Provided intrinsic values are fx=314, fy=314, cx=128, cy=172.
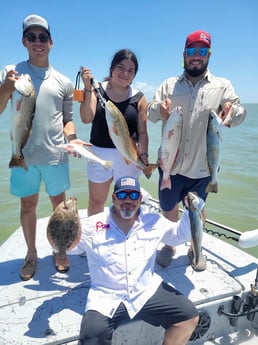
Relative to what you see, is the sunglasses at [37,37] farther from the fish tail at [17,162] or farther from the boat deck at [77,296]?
the boat deck at [77,296]

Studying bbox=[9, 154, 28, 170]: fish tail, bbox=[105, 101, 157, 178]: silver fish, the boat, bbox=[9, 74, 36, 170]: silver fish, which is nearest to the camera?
bbox=[9, 74, 36, 170]: silver fish

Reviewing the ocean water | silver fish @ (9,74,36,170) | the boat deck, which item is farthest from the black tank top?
the ocean water

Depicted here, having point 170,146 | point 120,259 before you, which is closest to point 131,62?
point 170,146

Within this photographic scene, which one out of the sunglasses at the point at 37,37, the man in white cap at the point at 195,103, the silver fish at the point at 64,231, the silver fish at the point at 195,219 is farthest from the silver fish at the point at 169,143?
the sunglasses at the point at 37,37

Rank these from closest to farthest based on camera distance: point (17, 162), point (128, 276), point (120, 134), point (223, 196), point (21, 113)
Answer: point (128, 276), point (21, 113), point (17, 162), point (120, 134), point (223, 196)

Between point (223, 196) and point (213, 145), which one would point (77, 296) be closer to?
point (213, 145)

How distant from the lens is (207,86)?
3506 mm

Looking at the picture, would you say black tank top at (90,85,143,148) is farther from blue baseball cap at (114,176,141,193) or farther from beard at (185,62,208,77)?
blue baseball cap at (114,176,141,193)

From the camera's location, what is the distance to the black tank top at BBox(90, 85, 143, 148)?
3.48 m

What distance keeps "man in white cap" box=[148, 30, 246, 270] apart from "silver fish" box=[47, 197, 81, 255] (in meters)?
1.45

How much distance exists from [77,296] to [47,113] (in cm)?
195

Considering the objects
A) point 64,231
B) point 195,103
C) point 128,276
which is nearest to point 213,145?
point 195,103

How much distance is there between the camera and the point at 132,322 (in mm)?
2898

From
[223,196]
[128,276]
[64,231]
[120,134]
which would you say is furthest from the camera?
[223,196]
